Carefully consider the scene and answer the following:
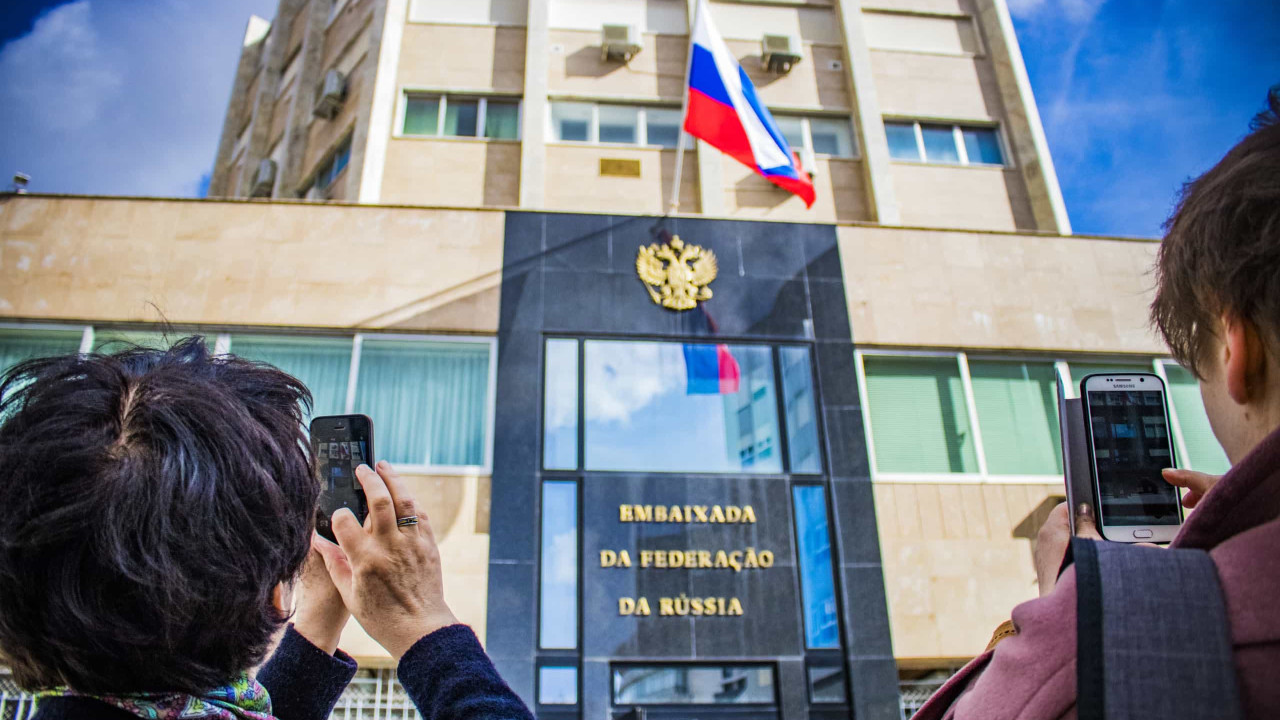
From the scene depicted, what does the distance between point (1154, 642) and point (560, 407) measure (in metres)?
8.93

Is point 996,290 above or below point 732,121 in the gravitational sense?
below

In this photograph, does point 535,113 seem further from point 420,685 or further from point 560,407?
point 420,685

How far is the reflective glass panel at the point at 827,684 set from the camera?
8.66m

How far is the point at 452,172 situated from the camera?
43.0 ft

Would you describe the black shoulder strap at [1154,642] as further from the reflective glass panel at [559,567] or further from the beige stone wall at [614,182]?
the beige stone wall at [614,182]

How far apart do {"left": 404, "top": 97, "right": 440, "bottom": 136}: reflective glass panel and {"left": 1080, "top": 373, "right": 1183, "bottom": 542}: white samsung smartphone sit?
12720mm

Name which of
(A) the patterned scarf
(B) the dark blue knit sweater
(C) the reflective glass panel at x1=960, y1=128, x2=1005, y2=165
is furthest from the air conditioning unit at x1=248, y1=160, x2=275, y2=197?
(A) the patterned scarf

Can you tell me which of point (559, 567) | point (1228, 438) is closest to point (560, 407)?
point (559, 567)

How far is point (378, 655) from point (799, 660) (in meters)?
4.34

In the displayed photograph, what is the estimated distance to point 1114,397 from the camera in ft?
7.45

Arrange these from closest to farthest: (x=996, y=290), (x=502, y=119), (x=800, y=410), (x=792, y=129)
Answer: (x=800, y=410) → (x=996, y=290) → (x=502, y=119) → (x=792, y=129)

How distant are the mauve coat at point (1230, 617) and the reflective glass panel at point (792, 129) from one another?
1373cm

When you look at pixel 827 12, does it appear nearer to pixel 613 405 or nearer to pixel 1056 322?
pixel 1056 322

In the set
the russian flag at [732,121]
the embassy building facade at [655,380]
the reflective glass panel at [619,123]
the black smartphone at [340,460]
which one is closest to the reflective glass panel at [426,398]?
the embassy building facade at [655,380]
